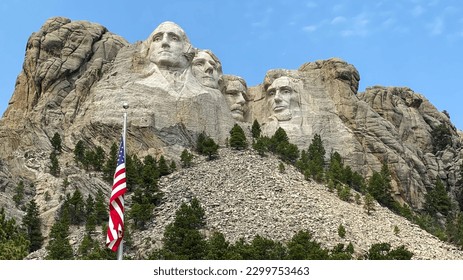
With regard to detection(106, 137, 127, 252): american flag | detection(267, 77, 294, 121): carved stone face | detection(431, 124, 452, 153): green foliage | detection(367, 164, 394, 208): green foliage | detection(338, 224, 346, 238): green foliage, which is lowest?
detection(106, 137, 127, 252): american flag

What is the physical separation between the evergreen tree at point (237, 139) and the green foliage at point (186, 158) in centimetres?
280

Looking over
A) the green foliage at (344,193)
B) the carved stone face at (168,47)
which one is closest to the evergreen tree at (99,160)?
the carved stone face at (168,47)

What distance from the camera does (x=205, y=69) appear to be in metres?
58.0

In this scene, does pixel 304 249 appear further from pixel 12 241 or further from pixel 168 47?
pixel 168 47

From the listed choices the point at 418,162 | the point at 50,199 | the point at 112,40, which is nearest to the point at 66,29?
the point at 112,40

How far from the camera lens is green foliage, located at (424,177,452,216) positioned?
2210 inches

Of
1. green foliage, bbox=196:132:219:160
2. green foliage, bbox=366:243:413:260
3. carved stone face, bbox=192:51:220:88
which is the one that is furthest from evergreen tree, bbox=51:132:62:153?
green foliage, bbox=366:243:413:260

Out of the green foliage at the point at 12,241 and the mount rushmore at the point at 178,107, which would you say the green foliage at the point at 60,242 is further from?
the mount rushmore at the point at 178,107

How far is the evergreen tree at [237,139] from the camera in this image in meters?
54.0

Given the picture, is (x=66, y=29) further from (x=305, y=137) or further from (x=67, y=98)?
(x=305, y=137)

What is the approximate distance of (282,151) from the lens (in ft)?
176

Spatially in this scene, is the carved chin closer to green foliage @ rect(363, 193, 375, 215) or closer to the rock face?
the rock face

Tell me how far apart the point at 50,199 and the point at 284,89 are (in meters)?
15.5

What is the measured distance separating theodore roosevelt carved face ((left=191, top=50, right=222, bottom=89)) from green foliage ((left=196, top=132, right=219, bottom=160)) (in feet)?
14.0
